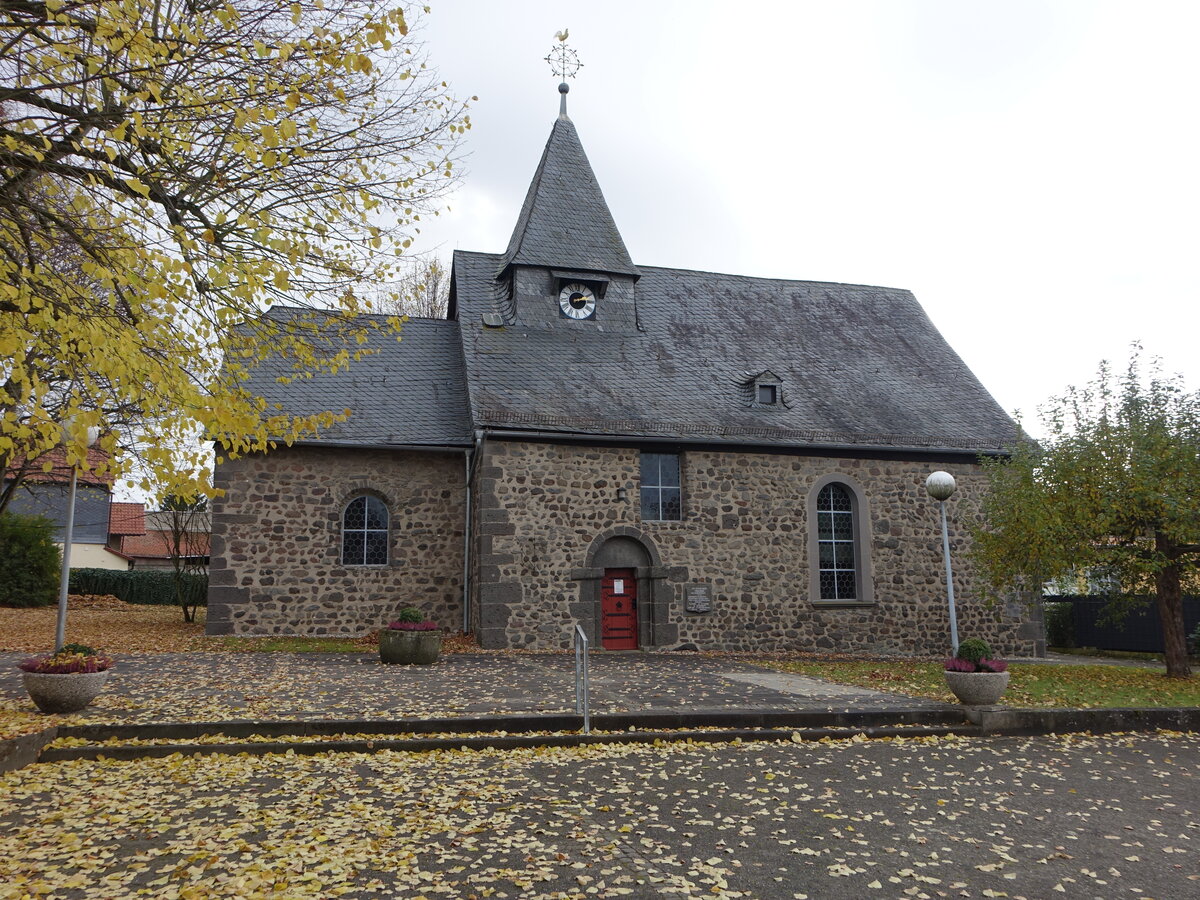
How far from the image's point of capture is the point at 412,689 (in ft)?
32.5

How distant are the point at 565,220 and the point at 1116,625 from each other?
1533cm

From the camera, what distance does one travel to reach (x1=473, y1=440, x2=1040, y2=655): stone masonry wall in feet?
49.2

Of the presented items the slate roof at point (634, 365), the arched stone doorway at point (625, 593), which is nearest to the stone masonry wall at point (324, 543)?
the slate roof at point (634, 365)

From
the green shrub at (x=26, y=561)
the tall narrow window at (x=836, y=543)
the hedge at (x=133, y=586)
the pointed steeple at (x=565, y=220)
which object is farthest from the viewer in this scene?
the hedge at (x=133, y=586)

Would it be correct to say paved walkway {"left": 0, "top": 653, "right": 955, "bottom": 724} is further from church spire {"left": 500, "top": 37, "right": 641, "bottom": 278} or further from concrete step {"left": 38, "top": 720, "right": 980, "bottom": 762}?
church spire {"left": 500, "top": 37, "right": 641, "bottom": 278}

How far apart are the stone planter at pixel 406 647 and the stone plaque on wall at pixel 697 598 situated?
5291mm

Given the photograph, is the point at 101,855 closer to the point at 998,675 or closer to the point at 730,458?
the point at 998,675

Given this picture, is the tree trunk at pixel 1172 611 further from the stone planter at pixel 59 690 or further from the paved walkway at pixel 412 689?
the stone planter at pixel 59 690

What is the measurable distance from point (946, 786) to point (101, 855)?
5809 mm

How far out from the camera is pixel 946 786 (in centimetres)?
653

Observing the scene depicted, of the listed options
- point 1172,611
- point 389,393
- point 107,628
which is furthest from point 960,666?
point 107,628

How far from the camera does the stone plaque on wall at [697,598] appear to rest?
51.5 feet

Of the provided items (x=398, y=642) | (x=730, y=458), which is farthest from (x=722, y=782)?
(x=730, y=458)

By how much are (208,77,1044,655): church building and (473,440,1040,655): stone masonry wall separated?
0.04 m
